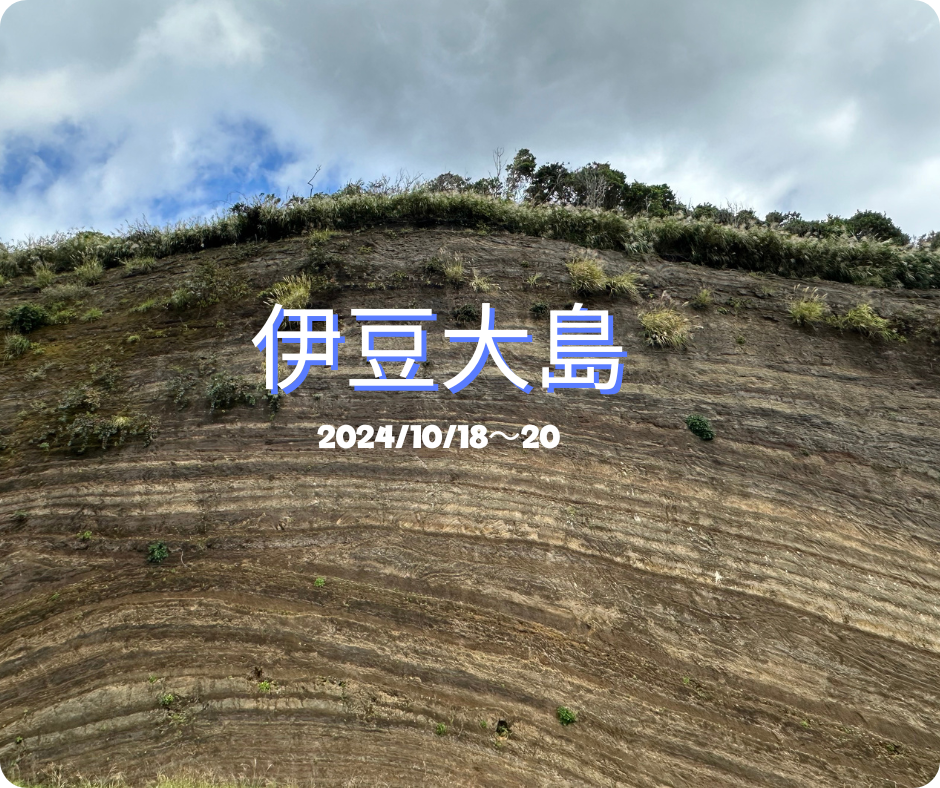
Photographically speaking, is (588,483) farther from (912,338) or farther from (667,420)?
(912,338)

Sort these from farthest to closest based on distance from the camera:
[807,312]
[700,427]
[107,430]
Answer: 1. [807,312]
2. [700,427]
3. [107,430]

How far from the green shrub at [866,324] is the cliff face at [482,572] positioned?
0.26 metres

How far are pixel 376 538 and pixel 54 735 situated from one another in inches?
165

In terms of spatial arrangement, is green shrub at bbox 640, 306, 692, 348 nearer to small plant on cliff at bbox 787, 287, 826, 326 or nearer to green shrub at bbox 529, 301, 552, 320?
green shrub at bbox 529, 301, 552, 320

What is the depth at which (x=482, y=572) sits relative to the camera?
682cm

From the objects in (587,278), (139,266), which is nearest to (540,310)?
(587,278)

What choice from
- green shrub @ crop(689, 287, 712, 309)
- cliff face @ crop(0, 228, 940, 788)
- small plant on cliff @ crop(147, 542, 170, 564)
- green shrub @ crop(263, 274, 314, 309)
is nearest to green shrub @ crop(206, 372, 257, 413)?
cliff face @ crop(0, 228, 940, 788)

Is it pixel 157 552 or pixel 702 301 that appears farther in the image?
pixel 702 301

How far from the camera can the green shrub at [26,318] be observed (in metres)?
10.5

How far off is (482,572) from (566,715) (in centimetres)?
193

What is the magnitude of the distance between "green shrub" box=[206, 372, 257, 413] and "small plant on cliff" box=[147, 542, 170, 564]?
2.45 meters

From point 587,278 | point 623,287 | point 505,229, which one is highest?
point 505,229

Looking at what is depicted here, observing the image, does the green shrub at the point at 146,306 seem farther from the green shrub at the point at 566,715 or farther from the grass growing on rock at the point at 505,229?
the green shrub at the point at 566,715

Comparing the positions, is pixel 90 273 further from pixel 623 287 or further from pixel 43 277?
pixel 623 287
